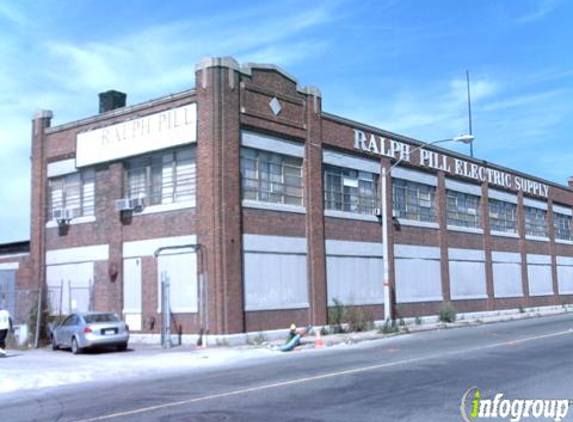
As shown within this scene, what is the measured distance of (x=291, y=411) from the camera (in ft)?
34.0

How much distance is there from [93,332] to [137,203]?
638 centimetres

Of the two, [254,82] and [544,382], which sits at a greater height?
[254,82]

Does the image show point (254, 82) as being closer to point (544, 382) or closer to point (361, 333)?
point (361, 333)

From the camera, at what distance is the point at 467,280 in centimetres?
3944

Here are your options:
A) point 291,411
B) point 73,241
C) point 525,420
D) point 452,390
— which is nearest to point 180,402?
point 291,411

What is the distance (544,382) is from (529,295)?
116 ft

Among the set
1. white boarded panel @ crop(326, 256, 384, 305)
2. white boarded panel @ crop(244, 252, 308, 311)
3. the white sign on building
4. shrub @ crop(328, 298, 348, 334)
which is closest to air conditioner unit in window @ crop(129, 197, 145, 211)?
the white sign on building

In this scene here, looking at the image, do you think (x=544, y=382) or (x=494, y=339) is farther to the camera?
(x=494, y=339)

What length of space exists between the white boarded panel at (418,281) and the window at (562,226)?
64.5 ft

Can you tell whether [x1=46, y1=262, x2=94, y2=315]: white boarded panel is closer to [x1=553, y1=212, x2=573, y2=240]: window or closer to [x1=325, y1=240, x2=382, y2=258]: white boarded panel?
[x1=325, y1=240, x2=382, y2=258]: white boarded panel

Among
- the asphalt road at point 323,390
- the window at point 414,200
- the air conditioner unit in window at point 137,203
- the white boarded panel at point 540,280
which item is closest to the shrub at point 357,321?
the window at point 414,200

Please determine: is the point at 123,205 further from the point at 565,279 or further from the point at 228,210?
the point at 565,279

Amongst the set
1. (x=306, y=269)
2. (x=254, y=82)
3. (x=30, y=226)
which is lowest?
(x=306, y=269)

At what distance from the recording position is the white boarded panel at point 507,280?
42469 mm
